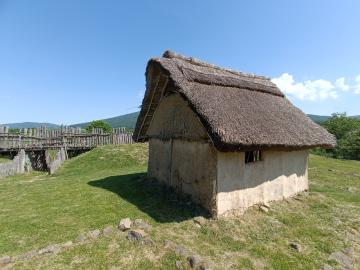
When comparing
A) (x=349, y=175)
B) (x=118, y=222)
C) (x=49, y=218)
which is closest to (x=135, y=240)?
(x=118, y=222)

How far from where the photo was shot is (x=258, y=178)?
33.5ft

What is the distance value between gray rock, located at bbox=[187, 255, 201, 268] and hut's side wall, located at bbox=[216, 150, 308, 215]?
2.29m

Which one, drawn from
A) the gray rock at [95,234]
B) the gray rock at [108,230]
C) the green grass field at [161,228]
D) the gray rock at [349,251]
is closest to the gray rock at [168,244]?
the green grass field at [161,228]

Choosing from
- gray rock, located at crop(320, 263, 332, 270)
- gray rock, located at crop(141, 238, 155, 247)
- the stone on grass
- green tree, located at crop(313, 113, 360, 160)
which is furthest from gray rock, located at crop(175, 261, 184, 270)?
green tree, located at crop(313, 113, 360, 160)

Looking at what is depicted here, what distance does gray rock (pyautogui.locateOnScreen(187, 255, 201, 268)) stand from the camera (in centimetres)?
656

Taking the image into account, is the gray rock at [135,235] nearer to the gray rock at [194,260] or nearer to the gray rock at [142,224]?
the gray rock at [142,224]

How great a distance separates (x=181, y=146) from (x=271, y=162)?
346cm

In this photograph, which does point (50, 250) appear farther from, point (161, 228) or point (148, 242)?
point (161, 228)

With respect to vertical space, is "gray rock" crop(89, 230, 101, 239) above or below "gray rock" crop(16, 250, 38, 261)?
above

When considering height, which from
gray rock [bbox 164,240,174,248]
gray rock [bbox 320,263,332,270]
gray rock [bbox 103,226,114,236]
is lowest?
gray rock [bbox 320,263,332,270]

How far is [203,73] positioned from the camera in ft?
36.0

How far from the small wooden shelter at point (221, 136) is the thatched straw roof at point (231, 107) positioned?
0.03 m

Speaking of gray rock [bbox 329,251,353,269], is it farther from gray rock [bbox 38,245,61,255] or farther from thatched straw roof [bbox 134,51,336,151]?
gray rock [bbox 38,245,61,255]

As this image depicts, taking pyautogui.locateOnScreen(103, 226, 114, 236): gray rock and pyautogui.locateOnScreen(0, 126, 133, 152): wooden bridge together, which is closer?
pyautogui.locateOnScreen(103, 226, 114, 236): gray rock
